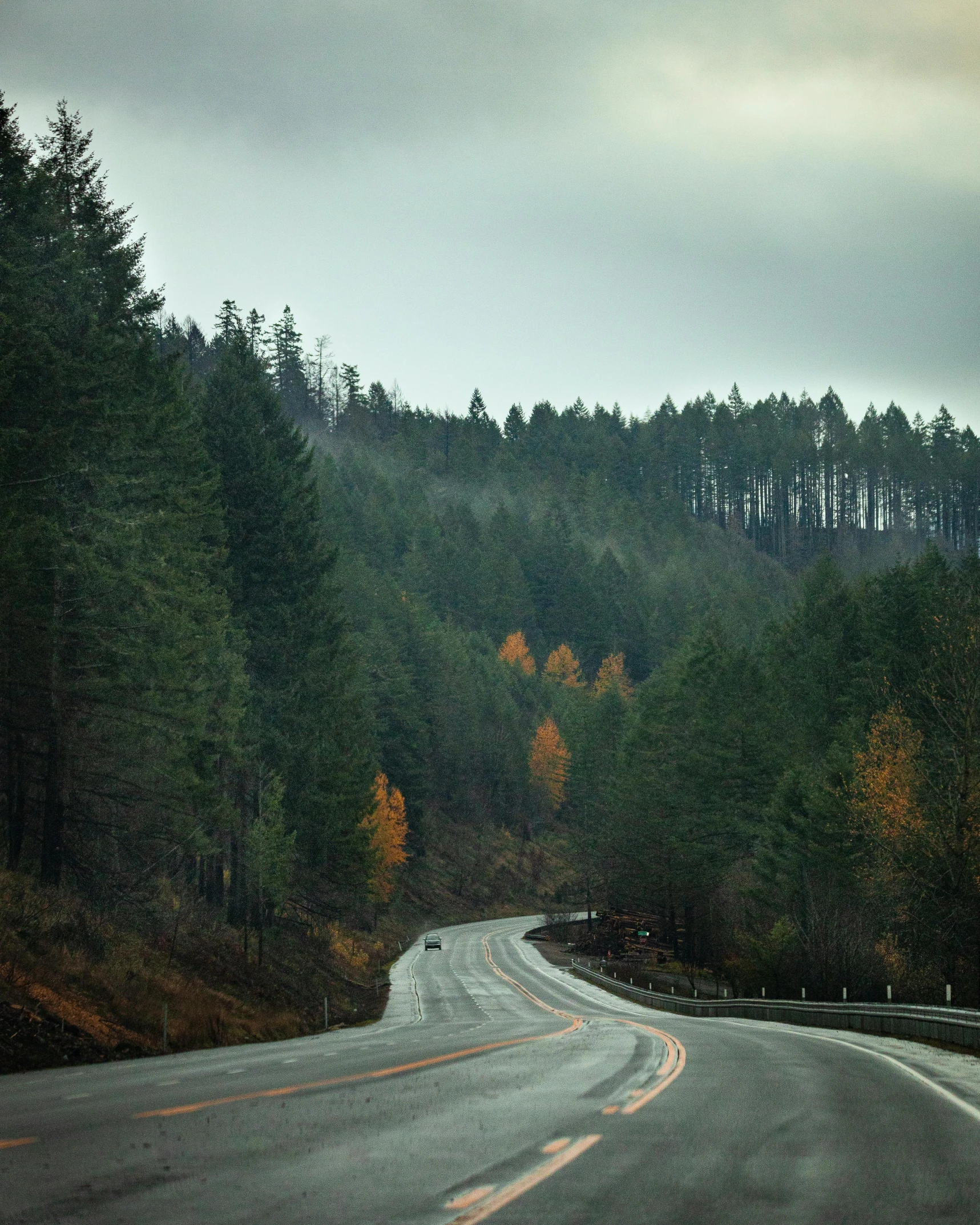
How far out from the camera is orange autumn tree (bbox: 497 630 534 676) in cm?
13600

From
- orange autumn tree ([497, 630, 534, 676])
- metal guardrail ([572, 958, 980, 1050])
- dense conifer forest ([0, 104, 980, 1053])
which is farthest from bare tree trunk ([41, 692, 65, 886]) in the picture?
orange autumn tree ([497, 630, 534, 676])

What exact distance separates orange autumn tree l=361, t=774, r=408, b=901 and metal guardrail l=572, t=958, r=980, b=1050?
77.8 ft

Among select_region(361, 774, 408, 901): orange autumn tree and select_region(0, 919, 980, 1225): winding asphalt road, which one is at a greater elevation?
select_region(0, 919, 980, 1225): winding asphalt road

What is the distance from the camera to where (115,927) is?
3008cm

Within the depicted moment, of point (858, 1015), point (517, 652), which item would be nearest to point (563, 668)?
point (517, 652)

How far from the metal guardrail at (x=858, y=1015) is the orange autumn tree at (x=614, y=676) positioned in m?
81.1

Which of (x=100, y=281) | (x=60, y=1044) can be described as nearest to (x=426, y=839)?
(x=100, y=281)

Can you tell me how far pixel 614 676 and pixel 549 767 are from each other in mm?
14492

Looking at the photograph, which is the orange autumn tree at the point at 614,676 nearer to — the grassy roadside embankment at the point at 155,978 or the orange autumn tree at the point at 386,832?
the orange autumn tree at the point at 386,832

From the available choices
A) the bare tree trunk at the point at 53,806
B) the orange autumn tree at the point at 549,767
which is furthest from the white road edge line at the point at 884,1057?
the orange autumn tree at the point at 549,767

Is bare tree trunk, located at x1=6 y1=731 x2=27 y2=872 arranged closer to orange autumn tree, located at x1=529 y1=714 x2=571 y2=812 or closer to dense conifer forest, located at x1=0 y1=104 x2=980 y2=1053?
dense conifer forest, located at x1=0 y1=104 x2=980 y2=1053

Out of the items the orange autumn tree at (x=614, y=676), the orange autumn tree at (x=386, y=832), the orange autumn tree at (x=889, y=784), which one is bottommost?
the orange autumn tree at (x=386, y=832)

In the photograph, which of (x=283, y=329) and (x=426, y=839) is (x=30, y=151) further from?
(x=283, y=329)

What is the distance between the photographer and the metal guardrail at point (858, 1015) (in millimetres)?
21109
